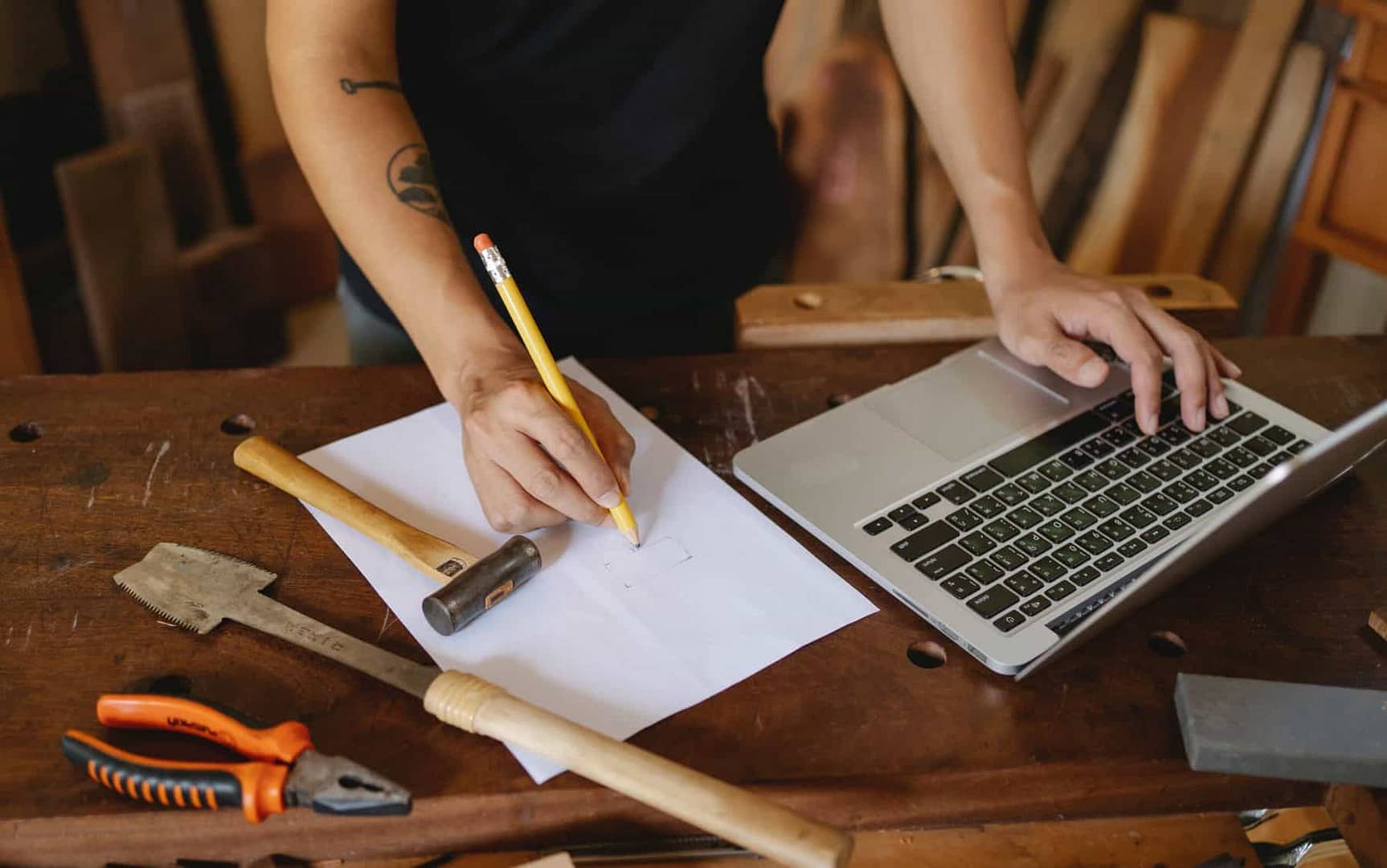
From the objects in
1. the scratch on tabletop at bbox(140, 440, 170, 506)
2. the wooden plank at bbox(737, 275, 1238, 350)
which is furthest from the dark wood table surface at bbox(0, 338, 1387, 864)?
the wooden plank at bbox(737, 275, 1238, 350)

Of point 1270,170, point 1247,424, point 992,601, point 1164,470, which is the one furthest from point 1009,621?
point 1270,170

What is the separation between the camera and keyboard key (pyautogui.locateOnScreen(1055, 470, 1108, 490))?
0.78 m

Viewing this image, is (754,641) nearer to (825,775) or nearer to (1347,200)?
(825,775)

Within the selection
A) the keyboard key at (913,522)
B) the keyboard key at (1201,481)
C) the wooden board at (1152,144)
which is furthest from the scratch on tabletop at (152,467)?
the wooden board at (1152,144)

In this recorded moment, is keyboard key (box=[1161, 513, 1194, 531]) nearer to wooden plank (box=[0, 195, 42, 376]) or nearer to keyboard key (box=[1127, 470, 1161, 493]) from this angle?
keyboard key (box=[1127, 470, 1161, 493])

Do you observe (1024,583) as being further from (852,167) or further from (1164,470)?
(852,167)

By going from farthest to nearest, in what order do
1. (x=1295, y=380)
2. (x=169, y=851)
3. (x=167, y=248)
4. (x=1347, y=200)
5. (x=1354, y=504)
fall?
1. (x=167, y=248)
2. (x=1347, y=200)
3. (x=1295, y=380)
4. (x=1354, y=504)
5. (x=169, y=851)

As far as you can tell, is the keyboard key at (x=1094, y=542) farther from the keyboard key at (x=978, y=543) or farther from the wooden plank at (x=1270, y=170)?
the wooden plank at (x=1270, y=170)

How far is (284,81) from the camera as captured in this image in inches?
32.7

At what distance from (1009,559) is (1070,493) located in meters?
0.10

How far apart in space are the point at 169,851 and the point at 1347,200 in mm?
1740

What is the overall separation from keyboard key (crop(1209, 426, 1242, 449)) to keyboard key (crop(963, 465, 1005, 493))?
20 centimetres

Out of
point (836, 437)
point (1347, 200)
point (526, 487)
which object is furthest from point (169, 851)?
point (1347, 200)

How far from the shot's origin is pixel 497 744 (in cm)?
60
